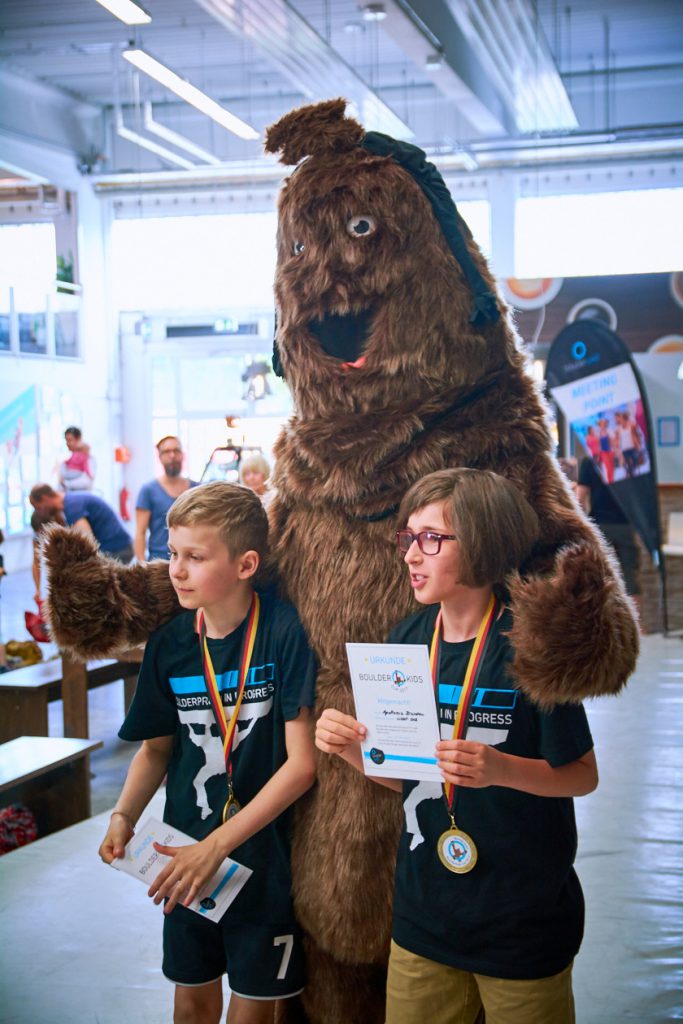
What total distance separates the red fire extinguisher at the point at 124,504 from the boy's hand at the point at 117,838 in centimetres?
1140

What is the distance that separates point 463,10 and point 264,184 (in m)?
4.43

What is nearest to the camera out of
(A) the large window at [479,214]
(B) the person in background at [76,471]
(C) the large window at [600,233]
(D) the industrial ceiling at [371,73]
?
(D) the industrial ceiling at [371,73]

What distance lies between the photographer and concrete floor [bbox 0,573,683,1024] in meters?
2.33

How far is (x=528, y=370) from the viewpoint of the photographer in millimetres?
1896

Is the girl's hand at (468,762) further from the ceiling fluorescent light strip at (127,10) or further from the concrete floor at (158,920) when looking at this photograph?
the ceiling fluorescent light strip at (127,10)

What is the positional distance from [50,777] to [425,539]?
2481mm

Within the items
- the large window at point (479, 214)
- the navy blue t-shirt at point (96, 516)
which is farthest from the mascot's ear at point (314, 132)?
the large window at point (479, 214)

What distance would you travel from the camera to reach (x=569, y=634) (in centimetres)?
145

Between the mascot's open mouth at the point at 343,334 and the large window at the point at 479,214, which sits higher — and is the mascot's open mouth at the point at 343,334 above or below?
below

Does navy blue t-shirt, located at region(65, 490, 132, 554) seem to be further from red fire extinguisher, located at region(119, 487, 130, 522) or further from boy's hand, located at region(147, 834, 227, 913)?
red fire extinguisher, located at region(119, 487, 130, 522)

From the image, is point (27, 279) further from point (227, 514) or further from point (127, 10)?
point (227, 514)

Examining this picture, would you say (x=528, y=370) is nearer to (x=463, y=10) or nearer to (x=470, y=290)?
(x=470, y=290)

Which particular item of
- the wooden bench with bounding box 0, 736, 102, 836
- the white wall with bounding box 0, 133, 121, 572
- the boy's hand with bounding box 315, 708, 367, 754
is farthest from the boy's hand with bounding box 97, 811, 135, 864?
the white wall with bounding box 0, 133, 121, 572

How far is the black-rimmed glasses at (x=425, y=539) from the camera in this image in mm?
1487
